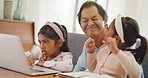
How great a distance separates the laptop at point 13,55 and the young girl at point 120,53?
29 centimetres

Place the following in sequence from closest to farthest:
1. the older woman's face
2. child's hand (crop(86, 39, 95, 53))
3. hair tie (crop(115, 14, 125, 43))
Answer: hair tie (crop(115, 14, 125, 43))
child's hand (crop(86, 39, 95, 53))
the older woman's face

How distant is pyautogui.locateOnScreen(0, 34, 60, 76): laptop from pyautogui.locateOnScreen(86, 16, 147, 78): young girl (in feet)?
0.95

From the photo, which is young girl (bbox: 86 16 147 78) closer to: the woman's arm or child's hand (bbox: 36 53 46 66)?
the woman's arm

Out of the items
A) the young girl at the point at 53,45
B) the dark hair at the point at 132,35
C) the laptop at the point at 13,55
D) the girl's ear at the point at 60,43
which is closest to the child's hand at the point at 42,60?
the young girl at the point at 53,45

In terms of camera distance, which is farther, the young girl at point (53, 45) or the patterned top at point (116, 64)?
Result: the young girl at point (53, 45)

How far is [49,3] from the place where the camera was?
335 cm

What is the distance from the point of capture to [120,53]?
3.73 ft

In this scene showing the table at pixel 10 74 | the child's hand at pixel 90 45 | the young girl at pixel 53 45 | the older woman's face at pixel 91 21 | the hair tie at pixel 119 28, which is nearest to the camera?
the table at pixel 10 74

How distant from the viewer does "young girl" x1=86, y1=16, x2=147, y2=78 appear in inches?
45.4

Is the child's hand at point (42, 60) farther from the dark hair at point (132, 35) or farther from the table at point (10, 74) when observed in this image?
the dark hair at point (132, 35)

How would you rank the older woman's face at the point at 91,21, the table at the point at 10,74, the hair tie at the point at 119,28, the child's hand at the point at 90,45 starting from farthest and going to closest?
the older woman's face at the point at 91,21 < the child's hand at the point at 90,45 < the hair tie at the point at 119,28 < the table at the point at 10,74

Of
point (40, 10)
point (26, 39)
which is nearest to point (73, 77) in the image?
point (26, 39)

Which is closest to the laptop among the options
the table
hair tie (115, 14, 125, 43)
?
the table

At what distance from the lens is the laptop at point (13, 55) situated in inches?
43.5
